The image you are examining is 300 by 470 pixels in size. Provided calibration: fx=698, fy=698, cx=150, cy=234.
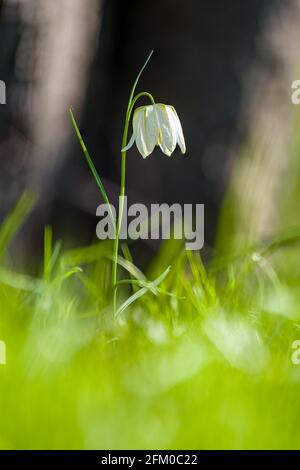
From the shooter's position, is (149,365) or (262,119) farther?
(262,119)

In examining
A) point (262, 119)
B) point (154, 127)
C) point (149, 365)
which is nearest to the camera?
point (149, 365)

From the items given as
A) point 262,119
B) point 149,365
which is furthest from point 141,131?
point 262,119

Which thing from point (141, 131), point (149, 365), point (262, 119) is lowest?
point (149, 365)

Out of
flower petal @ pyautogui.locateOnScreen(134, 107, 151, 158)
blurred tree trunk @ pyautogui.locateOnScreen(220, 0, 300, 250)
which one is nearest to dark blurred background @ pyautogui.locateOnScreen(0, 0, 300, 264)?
blurred tree trunk @ pyautogui.locateOnScreen(220, 0, 300, 250)

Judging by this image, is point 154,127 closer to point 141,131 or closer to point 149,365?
point 141,131

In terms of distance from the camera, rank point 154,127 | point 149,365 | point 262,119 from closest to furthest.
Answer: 1. point 149,365
2. point 154,127
3. point 262,119

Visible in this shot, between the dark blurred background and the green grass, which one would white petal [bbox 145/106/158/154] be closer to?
the green grass

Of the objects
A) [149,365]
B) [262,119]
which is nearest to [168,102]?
[262,119]

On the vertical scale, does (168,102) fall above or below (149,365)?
above
